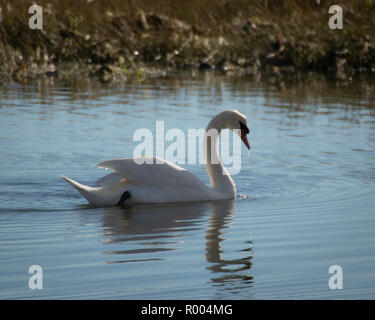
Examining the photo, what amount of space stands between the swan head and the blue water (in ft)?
2.52

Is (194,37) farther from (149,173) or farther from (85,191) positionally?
(85,191)

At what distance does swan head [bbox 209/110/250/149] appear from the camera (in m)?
8.92

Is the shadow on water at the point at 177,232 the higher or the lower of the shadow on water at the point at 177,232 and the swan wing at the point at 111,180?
the lower

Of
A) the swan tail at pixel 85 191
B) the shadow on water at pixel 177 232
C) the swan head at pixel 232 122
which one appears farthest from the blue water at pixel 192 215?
the swan head at pixel 232 122

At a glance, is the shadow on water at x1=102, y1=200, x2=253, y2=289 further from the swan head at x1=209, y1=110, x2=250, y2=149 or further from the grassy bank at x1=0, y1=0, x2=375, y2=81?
the grassy bank at x1=0, y1=0, x2=375, y2=81

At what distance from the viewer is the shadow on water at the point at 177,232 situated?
5.93 metres

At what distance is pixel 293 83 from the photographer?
2117cm

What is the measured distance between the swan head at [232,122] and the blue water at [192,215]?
30.2 inches

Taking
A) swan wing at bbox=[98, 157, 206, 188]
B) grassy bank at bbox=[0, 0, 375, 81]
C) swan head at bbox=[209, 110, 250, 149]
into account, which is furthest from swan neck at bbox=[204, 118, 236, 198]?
grassy bank at bbox=[0, 0, 375, 81]

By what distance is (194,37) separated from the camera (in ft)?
84.9

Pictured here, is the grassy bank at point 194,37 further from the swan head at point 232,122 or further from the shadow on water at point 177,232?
the shadow on water at point 177,232

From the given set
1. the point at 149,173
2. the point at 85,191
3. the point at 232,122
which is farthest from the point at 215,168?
the point at 85,191
